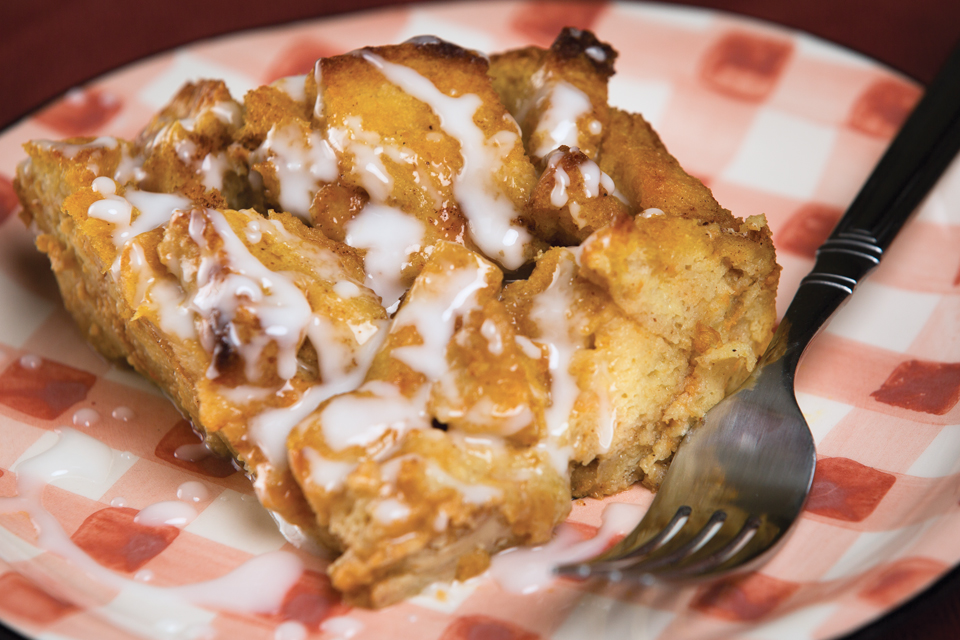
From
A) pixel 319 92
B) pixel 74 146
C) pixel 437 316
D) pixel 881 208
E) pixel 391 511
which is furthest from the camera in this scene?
pixel 881 208

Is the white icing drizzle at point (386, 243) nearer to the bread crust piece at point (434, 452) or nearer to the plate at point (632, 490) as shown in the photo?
the bread crust piece at point (434, 452)

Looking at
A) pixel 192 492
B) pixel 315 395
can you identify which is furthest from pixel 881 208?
pixel 192 492

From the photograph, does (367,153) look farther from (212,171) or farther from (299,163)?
(212,171)

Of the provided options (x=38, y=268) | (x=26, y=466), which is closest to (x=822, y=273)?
(x=26, y=466)

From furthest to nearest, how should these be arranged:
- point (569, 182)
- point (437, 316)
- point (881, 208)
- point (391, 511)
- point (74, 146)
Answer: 1. point (881, 208)
2. point (74, 146)
3. point (569, 182)
4. point (437, 316)
5. point (391, 511)

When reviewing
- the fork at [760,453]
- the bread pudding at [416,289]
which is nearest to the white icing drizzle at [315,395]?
the bread pudding at [416,289]
